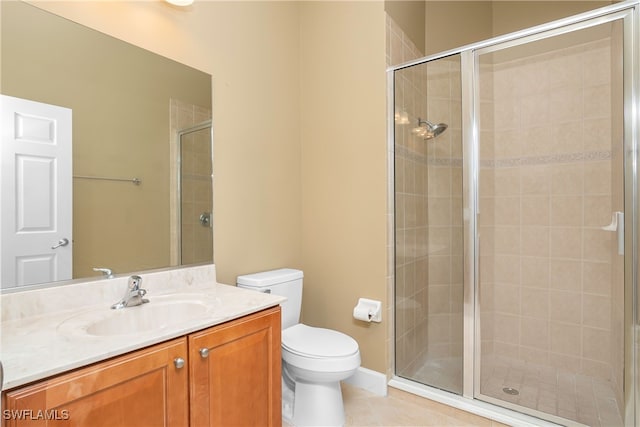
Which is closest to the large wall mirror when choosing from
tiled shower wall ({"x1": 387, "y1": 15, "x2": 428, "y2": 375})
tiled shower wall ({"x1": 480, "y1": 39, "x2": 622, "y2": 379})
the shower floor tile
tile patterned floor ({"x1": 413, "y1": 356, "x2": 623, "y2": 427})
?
tiled shower wall ({"x1": 387, "y1": 15, "x2": 428, "y2": 375})

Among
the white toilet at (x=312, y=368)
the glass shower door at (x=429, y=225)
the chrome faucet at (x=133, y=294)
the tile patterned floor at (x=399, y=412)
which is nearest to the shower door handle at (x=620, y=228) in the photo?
the glass shower door at (x=429, y=225)

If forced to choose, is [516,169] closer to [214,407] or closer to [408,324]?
[408,324]

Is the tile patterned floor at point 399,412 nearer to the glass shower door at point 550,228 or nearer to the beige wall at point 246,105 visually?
the glass shower door at point 550,228

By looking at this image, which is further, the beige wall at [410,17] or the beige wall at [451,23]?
the beige wall at [451,23]

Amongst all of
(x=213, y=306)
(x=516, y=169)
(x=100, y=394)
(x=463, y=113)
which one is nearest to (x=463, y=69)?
(x=463, y=113)

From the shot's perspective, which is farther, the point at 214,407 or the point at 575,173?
the point at 575,173

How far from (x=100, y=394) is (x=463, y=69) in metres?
2.23

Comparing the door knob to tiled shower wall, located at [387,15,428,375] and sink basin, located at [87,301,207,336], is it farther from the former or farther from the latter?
tiled shower wall, located at [387,15,428,375]

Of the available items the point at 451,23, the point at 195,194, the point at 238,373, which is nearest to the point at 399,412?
the point at 238,373

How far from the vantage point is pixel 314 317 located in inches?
95.0

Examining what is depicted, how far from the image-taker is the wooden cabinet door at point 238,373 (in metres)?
1.16

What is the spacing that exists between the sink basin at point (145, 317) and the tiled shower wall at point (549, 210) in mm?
1730

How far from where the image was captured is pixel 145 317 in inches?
54.3

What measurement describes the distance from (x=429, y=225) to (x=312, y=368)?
1.18m
